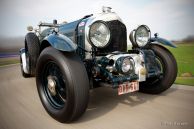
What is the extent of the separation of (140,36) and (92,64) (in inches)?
Result: 43.4

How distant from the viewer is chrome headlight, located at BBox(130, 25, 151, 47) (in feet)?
12.1

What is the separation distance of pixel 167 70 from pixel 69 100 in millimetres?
2110

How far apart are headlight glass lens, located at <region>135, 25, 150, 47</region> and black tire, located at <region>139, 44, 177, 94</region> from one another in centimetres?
40

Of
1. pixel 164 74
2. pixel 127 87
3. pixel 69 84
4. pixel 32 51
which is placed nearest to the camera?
pixel 69 84

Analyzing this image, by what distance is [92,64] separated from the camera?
326cm

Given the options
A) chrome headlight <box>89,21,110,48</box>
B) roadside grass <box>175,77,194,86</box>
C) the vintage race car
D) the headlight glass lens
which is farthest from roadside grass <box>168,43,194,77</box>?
chrome headlight <box>89,21,110,48</box>

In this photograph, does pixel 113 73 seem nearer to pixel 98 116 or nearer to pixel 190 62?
pixel 98 116

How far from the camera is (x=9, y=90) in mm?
4840

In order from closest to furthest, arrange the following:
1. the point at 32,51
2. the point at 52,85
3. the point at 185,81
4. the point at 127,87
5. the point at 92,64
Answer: the point at 127,87, the point at 52,85, the point at 92,64, the point at 32,51, the point at 185,81

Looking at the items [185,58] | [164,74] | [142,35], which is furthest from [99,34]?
[185,58]

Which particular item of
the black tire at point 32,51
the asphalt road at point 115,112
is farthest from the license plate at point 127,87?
the black tire at point 32,51

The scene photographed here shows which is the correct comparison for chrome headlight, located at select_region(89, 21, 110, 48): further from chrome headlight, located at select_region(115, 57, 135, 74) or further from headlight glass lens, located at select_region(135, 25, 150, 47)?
headlight glass lens, located at select_region(135, 25, 150, 47)

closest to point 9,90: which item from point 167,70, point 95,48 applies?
point 95,48

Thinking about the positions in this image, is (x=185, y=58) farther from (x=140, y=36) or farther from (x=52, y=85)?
(x=52, y=85)
